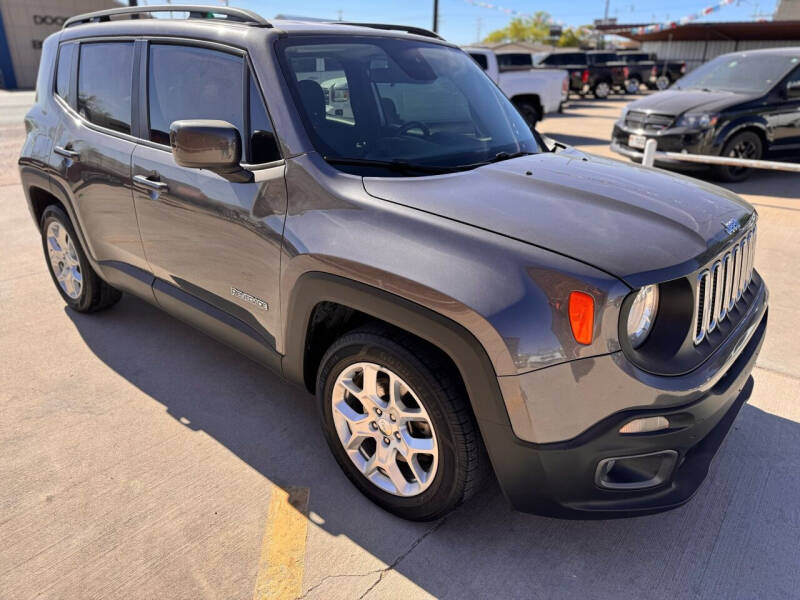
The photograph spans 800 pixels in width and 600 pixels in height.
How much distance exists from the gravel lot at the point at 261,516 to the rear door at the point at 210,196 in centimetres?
64

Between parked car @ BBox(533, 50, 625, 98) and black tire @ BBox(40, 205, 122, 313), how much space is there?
23.8 meters

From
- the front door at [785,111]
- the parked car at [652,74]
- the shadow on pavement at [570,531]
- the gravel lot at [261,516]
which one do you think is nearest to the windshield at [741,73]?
the front door at [785,111]

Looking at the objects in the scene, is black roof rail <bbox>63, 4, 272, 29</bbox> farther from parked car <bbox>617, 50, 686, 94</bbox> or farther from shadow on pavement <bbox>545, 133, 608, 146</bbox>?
parked car <bbox>617, 50, 686, 94</bbox>

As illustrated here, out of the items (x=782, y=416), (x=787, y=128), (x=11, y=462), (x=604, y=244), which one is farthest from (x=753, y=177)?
(x=11, y=462)

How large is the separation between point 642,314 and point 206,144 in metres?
1.77

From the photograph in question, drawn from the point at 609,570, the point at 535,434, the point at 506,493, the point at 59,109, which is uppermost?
the point at 59,109

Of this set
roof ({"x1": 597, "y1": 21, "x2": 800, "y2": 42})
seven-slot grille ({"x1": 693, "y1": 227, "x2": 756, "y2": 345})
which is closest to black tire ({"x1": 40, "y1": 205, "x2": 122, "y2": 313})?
seven-slot grille ({"x1": 693, "y1": 227, "x2": 756, "y2": 345})

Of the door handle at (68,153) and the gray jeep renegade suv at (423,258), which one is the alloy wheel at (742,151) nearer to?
the gray jeep renegade suv at (423,258)

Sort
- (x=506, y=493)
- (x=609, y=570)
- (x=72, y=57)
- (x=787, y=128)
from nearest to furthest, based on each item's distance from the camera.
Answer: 1. (x=506, y=493)
2. (x=609, y=570)
3. (x=72, y=57)
4. (x=787, y=128)

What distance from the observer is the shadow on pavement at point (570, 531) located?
2.25 metres

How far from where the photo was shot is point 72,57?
3.87 meters

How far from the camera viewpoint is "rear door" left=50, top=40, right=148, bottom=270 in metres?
3.39

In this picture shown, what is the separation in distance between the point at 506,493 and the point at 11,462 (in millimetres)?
2250

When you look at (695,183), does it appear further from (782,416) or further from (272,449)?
(272,449)
